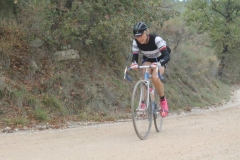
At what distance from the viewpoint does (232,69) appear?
42000mm

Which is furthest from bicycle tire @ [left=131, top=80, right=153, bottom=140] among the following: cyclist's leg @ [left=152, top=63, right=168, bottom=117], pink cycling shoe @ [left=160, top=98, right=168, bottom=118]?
pink cycling shoe @ [left=160, top=98, right=168, bottom=118]

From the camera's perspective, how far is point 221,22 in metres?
41.3

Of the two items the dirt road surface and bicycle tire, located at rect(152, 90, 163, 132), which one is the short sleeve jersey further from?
the dirt road surface

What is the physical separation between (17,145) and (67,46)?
616 centimetres

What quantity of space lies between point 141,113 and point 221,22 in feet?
121

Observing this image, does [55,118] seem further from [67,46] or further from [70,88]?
[67,46]

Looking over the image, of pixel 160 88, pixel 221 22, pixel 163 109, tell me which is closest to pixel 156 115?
pixel 163 109

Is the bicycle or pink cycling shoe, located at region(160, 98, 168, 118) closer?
the bicycle

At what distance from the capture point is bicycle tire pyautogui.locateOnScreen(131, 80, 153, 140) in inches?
271

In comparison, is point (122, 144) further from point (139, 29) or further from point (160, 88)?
point (139, 29)

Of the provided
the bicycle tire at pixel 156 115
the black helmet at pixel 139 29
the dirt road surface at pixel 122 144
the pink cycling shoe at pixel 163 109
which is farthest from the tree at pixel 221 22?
the black helmet at pixel 139 29

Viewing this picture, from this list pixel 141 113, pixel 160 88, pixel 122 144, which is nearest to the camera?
pixel 122 144

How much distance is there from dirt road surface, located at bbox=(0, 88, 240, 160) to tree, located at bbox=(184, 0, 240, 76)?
3272 cm

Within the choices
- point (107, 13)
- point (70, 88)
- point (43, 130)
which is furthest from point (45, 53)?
point (43, 130)
